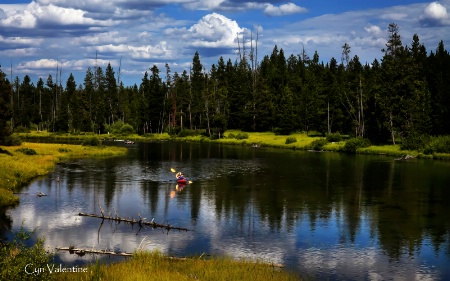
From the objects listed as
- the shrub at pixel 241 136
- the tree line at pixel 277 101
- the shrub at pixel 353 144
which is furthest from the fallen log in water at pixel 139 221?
the shrub at pixel 241 136

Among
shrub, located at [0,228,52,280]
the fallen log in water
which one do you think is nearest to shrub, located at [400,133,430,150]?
the fallen log in water

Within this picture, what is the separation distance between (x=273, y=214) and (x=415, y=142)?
5953cm

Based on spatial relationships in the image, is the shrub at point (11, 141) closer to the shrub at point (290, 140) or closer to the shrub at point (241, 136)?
the shrub at point (290, 140)

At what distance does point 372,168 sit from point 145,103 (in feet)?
342

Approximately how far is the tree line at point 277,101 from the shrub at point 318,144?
8.24 meters

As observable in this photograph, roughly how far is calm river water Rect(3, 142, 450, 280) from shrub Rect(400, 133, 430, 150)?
16.2 m

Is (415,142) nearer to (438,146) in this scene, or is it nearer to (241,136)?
(438,146)

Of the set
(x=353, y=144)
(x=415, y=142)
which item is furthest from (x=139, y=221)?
(x=353, y=144)

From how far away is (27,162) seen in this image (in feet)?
214

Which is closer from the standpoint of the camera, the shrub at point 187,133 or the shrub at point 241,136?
the shrub at point 241,136

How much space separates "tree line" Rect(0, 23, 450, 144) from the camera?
9781 cm

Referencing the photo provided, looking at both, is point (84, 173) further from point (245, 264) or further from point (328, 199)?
point (245, 264)

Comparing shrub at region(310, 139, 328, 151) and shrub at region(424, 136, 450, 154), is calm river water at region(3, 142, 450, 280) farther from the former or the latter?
shrub at region(310, 139, 328, 151)

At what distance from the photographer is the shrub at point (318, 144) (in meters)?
106
